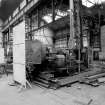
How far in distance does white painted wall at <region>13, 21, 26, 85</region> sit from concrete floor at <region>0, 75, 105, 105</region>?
54cm

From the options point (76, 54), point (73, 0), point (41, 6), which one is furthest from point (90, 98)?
point (41, 6)

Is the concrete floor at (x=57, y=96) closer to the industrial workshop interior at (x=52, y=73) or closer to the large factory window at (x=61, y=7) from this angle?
the industrial workshop interior at (x=52, y=73)

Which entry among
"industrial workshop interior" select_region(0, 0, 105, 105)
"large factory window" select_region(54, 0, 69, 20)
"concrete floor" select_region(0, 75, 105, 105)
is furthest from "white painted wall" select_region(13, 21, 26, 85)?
"large factory window" select_region(54, 0, 69, 20)

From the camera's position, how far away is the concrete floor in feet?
8.49

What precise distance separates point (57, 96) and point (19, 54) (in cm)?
184

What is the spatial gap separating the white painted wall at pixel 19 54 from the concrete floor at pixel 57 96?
542 mm

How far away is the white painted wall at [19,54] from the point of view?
12.0 feet

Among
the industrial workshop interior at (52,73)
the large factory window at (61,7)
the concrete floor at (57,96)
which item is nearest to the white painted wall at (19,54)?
the industrial workshop interior at (52,73)

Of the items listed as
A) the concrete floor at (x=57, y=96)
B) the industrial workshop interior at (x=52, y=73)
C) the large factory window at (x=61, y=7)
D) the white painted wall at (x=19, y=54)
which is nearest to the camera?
the concrete floor at (x=57, y=96)

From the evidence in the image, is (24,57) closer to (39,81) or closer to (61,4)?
(39,81)

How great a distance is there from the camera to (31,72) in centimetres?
433

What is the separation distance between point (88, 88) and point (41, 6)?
720 cm

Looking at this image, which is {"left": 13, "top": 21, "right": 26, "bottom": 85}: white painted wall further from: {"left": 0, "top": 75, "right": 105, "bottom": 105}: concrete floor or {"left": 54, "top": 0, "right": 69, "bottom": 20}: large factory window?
{"left": 54, "top": 0, "right": 69, "bottom": 20}: large factory window

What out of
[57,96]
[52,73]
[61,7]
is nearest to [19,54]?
[52,73]
